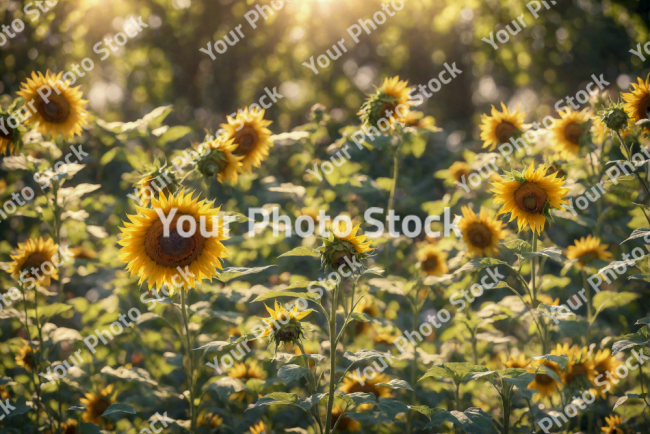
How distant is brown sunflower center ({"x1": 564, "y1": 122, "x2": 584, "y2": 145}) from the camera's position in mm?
3242

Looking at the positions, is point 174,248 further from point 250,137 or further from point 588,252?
point 588,252

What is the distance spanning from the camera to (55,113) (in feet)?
10.3

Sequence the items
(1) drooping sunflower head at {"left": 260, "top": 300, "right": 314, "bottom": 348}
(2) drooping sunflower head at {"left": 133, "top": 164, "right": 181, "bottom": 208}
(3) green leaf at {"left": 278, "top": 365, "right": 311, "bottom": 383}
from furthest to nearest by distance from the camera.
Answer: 1. (2) drooping sunflower head at {"left": 133, "top": 164, "right": 181, "bottom": 208}
2. (1) drooping sunflower head at {"left": 260, "top": 300, "right": 314, "bottom": 348}
3. (3) green leaf at {"left": 278, "top": 365, "right": 311, "bottom": 383}

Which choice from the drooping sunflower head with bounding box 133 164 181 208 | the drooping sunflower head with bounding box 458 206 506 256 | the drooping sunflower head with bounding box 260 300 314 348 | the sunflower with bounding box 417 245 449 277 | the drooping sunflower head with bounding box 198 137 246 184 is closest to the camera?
the drooping sunflower head with bounding box 260 300 314 348

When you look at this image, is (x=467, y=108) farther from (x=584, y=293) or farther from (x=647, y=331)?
(x=647, y=331)

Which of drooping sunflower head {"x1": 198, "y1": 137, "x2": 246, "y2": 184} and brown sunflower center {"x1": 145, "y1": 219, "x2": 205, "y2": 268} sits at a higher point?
drooping sunflower head {"x1": 198, "y1": 137, "x2": 246, "y2": 184}

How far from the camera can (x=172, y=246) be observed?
2.26m

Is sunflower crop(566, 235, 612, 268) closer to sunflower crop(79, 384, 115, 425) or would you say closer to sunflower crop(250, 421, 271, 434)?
sunflower crop(250, 421, 271, 434)

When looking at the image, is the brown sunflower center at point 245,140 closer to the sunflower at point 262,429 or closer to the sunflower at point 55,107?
the sunflower at point 55,107

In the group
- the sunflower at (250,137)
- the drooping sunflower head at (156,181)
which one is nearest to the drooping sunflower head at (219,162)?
the drooping sunflower head at (156,181)

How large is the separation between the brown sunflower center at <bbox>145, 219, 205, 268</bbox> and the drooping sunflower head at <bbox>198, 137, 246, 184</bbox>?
527 millimetres

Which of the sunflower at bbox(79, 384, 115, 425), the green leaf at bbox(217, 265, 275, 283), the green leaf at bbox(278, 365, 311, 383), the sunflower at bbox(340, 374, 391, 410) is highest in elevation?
the green leaf at bbox(217, 265, 275, 283)

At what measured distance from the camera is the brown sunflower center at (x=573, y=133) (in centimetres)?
324

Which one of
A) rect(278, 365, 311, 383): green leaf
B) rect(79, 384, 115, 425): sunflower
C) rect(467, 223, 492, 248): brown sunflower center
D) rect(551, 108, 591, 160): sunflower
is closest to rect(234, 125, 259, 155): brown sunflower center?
rect(467, 223, 492, 248): brown sunflower center
